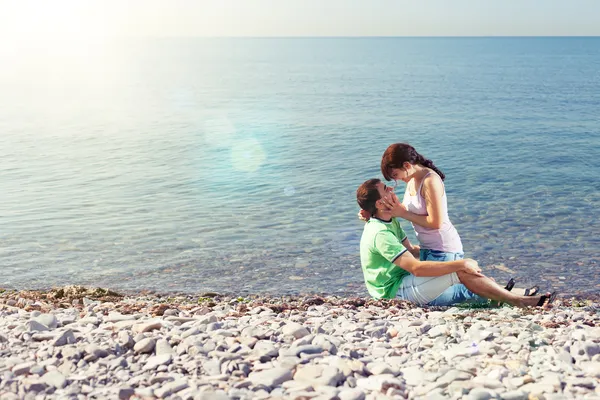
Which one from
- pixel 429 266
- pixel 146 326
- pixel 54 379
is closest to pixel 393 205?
pixel 429 266

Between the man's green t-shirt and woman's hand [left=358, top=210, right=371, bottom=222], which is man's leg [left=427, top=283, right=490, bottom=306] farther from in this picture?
woman's hand [left=358, top=210, right=371, bottom=222]

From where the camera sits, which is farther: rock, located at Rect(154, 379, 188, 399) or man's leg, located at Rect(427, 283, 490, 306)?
man's leg, located at Rect(427, 283, 490, 306)

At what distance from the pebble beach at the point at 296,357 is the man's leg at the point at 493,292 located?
2.11ft

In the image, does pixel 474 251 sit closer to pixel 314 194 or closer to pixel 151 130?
pixel 314 194

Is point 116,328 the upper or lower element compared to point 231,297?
upper

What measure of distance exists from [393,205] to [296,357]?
317cm

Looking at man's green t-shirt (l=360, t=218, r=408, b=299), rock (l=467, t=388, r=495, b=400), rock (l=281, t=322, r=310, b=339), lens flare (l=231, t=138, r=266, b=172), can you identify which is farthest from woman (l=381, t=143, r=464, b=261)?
lens flare (l=231, t=138, r=266, b=172)

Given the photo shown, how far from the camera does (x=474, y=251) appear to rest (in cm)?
1487

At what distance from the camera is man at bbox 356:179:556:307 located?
8586 mm

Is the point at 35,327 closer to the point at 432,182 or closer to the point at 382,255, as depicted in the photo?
the point at 382,255

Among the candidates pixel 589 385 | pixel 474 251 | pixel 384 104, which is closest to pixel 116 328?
pixel 589 385

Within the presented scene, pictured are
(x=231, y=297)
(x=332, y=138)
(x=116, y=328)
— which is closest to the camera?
(x=116, y=328)

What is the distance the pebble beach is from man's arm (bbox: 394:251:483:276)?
68 centimetres

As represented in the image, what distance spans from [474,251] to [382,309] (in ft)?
21.9
